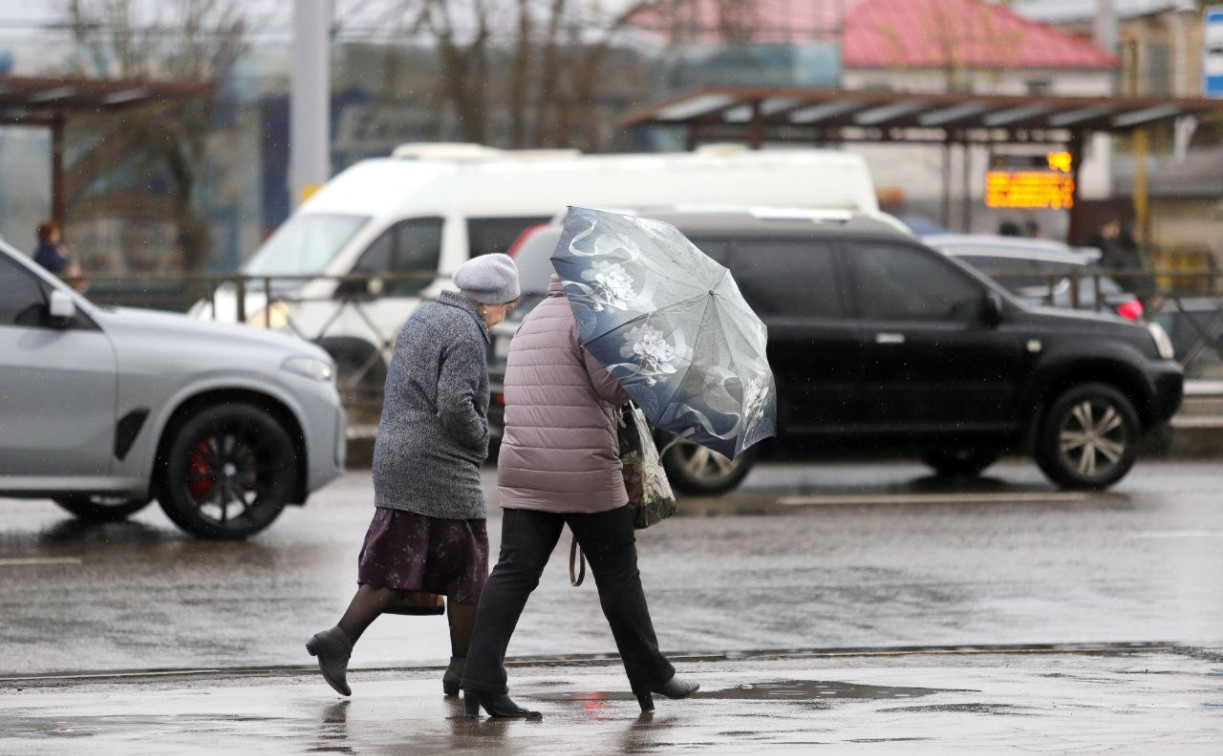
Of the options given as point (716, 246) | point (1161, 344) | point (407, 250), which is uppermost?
point (716, 246)

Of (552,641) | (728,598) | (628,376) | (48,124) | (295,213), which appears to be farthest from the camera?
(48,124)

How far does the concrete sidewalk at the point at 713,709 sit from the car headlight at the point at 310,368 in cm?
399

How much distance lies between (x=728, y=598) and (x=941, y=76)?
47.1 metres

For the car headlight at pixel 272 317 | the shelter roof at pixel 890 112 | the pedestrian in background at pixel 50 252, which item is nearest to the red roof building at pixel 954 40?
the shelter roof at pixel 890 112

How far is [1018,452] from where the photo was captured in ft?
47.2

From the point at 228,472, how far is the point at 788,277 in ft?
13.0

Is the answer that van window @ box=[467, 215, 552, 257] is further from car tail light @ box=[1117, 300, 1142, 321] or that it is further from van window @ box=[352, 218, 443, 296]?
car tail light @ box=[1117, 300, 1142, 321]

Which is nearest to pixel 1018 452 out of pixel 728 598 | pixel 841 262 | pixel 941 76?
pixel 841 262

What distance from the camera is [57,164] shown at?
896 inches

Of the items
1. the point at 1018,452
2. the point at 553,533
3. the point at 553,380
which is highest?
the point at 553,380

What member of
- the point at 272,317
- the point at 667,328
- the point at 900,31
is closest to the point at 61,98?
the point at 272,317

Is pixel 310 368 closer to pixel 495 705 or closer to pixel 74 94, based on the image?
pixel 495 705

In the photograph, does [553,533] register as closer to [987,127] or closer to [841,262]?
[841,262]

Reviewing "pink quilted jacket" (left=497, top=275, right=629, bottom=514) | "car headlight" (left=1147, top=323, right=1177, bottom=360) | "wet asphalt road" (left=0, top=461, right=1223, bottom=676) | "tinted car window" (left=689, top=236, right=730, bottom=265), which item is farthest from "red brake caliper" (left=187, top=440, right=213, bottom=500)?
"car headlight" (left=1147, top=323, right=1177, bottom=360)
